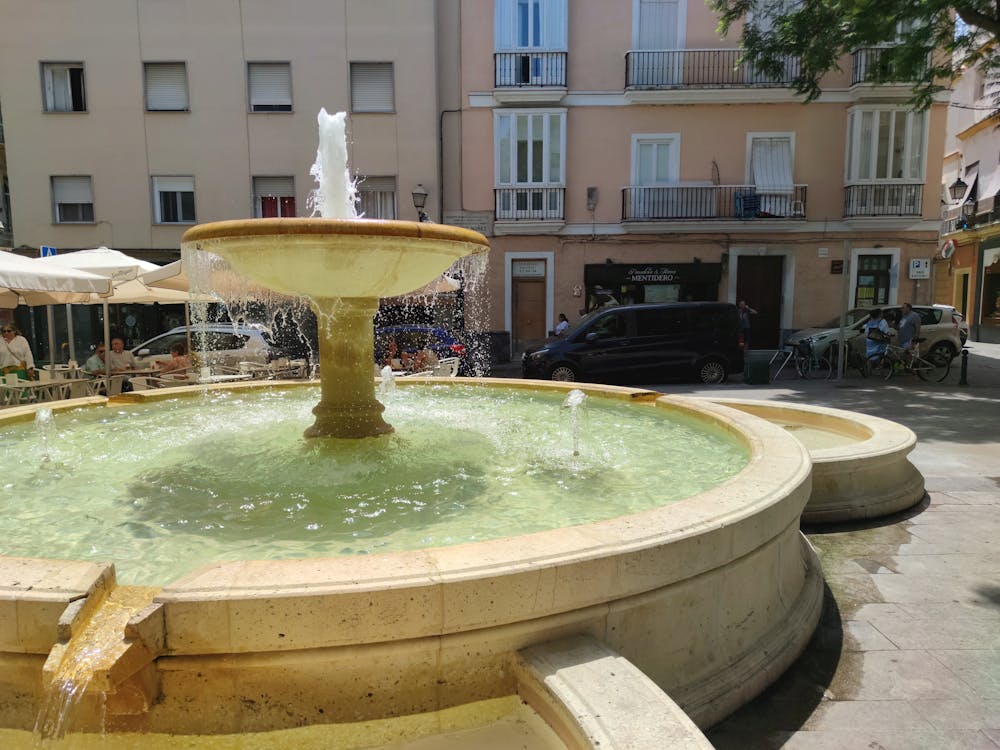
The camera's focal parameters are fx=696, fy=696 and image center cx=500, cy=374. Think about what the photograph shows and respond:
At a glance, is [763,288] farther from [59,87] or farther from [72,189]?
[59,87]

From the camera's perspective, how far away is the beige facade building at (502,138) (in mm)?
18938

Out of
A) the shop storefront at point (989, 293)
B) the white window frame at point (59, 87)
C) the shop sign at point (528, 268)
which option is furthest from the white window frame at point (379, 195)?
the shop storefront at point (989, 293)

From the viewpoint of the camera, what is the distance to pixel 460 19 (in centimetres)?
1933

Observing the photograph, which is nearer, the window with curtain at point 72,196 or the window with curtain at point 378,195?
the window with curtain at point 72,196

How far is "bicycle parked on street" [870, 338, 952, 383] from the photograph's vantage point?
1393cm

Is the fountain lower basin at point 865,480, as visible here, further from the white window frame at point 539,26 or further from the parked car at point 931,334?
the white window frame at point 539,26

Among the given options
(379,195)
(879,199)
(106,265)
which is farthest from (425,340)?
(879,199)

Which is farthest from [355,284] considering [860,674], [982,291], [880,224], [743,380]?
[982,291]

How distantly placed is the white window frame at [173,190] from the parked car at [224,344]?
6070 millimetres

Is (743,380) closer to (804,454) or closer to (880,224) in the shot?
(880,224)

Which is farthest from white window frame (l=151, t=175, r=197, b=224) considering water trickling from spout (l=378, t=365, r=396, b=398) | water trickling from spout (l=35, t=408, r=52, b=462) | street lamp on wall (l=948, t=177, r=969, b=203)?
street lamp on wall (l=948, t=177, r=969, b=203)

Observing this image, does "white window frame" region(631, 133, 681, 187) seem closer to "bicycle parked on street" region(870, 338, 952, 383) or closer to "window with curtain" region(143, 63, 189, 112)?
"bicycle parked on street" region(870, 338, 952, 383)

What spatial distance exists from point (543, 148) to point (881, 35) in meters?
9.46

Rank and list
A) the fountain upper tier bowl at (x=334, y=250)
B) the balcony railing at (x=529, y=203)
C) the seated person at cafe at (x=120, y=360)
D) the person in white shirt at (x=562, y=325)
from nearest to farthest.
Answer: the fountain upper tier bowl at (x=334, y=250) → the seated person at cafe at (x=120, y=360) → the person in white shirt at (x=562, y=325) → the balcony railing at (x=529, y=203)
